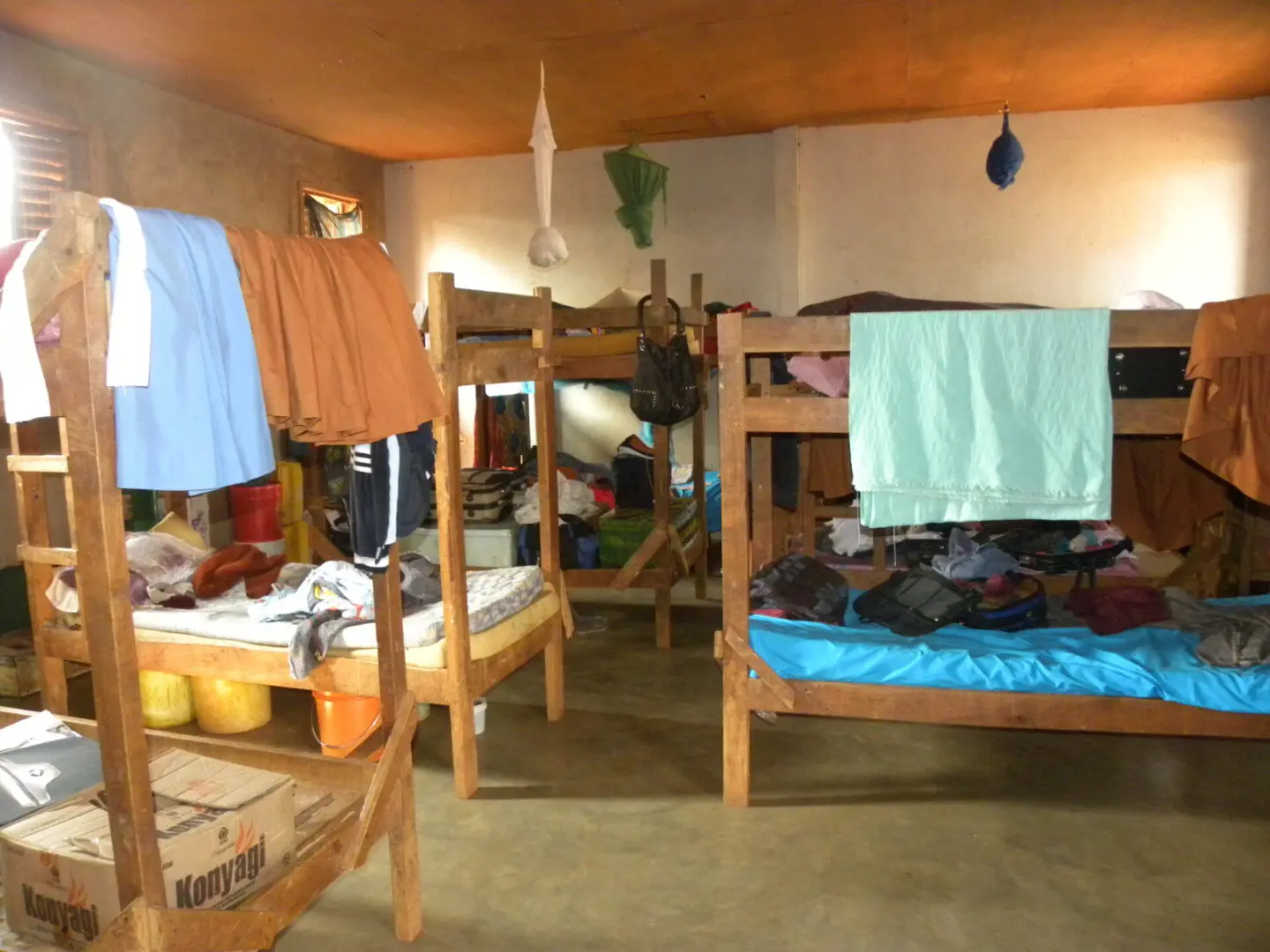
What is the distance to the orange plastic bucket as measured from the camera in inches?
141

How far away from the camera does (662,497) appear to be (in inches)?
200

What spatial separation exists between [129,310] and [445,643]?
188 centimetres

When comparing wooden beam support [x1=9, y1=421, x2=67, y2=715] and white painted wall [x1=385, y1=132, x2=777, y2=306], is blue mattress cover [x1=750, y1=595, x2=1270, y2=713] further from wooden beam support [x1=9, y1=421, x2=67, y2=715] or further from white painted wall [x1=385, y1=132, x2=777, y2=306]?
white painted wall [x1=385, y1=132, x2=777, y2=306]

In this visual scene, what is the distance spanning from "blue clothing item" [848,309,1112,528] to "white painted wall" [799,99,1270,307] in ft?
15.6

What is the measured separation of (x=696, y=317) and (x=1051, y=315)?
2840mm

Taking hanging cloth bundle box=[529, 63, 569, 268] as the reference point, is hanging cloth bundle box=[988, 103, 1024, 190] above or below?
above

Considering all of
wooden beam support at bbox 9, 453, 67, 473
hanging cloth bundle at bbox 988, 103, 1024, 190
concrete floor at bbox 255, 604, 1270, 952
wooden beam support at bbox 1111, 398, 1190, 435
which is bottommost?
concrete floor at bbox 255, 604, 1270, 952

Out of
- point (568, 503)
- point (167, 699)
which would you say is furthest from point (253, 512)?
point (167, 699)

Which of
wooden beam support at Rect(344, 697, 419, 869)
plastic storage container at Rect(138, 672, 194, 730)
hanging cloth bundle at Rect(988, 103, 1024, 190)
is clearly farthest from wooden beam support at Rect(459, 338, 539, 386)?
hanging cloth bundle at Rect(988, 103, 1024, 190)

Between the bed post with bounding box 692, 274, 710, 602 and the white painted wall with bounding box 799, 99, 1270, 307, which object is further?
the white painted wall with bounding box 799, 99, 1270, 307

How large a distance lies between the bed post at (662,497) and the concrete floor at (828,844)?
981mm

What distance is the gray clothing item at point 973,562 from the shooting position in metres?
4.47

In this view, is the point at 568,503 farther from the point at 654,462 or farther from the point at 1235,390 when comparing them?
the point at 1235,390

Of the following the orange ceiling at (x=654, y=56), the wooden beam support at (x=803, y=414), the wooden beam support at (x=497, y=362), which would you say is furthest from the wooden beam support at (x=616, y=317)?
the wooden beam support at (x=803, y=414)
